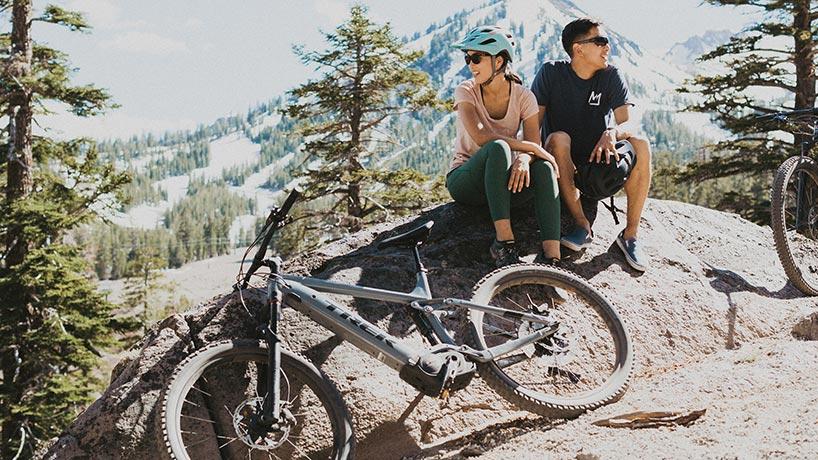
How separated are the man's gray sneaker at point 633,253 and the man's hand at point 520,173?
1315mm

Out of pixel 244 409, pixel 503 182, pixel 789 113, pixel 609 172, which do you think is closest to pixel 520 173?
pixel 503 182

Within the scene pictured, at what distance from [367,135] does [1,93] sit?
376 inches

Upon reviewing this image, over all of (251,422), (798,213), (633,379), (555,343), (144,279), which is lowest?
(144,279)

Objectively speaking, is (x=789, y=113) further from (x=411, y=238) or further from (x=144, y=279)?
(x=144, y=279)

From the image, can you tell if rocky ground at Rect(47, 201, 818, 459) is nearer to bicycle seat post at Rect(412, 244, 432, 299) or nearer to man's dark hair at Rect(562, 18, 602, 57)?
bicycle seat post at Rect(412, 244, 432, 299)

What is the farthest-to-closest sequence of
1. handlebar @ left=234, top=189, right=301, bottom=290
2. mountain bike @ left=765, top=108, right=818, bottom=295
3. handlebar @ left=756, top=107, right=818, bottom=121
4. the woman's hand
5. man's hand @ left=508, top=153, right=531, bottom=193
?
mountain bike @ left=765, top=108, right=818, bottom=295
handlebar @ left=756, top=107, right=818, bottom=121
the woman's hand
man's hand @ left=508, top=153, right=531, bottom=193
handlebar @ left=234, top=189, right=301, bottom=290

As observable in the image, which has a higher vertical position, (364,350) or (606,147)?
(606,147)

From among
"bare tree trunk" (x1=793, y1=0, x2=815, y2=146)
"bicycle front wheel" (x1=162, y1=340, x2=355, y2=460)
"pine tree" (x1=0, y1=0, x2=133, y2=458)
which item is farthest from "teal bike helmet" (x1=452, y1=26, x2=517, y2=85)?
"bare tree trunk" (x1=793, y1=0, x2=815, y2=146)

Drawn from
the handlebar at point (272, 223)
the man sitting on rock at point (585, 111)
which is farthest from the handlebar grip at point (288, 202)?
the man sitting on rock at point (585, 111)

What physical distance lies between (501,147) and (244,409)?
218cm

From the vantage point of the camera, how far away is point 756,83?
18094 millimetres

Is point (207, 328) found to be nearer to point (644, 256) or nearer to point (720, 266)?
point (644, 256)

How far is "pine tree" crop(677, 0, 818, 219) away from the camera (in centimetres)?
1742

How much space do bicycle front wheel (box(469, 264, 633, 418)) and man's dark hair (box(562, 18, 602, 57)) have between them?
1781mm
